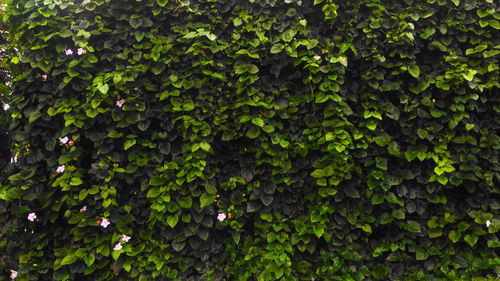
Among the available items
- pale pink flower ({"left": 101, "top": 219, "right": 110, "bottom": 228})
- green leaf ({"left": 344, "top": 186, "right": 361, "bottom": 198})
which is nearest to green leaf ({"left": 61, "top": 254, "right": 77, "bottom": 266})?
pale pink flower ({"left": 101, "top": 219, "right": 110, "bottom": 228})

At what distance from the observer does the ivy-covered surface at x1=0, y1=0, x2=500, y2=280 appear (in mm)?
2010

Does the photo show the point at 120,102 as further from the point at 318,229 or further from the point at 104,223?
the point at 318,229

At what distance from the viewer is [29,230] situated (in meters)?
2.10

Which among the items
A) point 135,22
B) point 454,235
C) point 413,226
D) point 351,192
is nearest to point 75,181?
point 135,22

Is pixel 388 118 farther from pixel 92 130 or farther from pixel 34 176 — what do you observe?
pixel 34 176

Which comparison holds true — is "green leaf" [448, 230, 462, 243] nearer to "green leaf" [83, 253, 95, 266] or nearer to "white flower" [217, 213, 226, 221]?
"white flower" [217, 213, 226, 221]

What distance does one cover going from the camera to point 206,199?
1.98 m

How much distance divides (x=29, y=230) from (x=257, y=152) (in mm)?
1604

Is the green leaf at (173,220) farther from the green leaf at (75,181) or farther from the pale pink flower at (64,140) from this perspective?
the pale pink flower at (64,140)

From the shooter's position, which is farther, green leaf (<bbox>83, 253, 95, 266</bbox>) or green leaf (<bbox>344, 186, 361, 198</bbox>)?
green leaf (<bbox>344, 186, 361, 198</bbox>)

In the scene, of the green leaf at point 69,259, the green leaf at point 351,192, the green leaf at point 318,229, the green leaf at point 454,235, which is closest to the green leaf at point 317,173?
the green leaf at point 351,192

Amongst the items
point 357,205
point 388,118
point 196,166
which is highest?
point 388,118

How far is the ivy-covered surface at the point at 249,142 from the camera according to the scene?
2.01 m

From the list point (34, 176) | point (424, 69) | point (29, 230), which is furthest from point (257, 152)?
point (29, 230)
